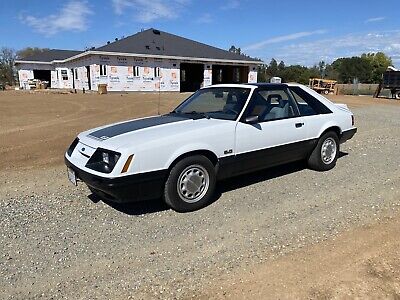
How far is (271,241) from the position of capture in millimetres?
3494

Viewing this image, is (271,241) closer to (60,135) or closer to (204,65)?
(60,135)

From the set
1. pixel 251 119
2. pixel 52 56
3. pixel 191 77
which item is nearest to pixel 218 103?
pixel 251 119

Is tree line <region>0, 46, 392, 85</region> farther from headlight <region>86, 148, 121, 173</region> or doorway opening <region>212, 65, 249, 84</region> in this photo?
headlight <region>86, 148, 121, 173</region>

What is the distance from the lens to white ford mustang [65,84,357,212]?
12.4ft

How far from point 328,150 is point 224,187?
2.15 m

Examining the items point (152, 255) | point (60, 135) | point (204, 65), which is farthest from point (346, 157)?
point (204, 65)

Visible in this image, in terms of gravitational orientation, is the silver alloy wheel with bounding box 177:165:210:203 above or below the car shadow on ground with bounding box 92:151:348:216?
above

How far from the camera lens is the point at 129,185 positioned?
12.2 ft

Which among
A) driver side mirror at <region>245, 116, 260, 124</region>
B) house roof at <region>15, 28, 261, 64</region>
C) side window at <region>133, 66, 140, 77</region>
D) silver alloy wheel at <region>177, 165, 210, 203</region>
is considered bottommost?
silver alloy wheel at <region>177, 165, 210, 203</region>

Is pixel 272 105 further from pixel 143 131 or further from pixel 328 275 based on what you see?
pixel 328 275

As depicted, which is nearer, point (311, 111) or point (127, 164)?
point (127, 164)

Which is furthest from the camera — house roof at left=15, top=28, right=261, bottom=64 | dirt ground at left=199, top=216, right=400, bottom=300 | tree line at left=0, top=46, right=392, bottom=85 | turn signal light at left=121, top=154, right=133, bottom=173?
tree line at left=0, top=46, right=392, bottom=85

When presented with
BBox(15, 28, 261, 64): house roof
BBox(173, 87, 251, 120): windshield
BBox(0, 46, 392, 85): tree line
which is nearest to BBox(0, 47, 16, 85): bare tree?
BBox(0, 46, 392, 85): tree line

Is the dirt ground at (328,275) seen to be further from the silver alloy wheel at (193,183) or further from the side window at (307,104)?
the side window at (307,104)
